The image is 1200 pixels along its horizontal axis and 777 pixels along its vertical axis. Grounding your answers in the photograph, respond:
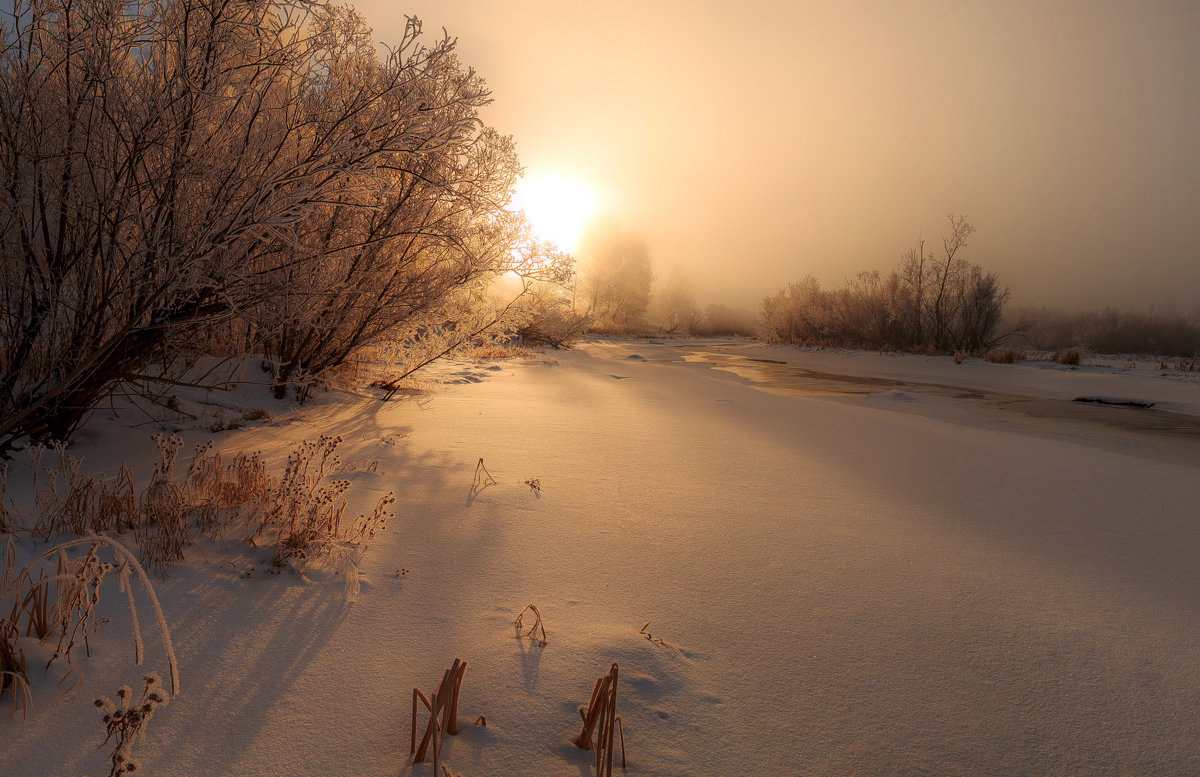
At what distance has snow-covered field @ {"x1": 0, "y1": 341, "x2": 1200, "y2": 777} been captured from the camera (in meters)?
1.38

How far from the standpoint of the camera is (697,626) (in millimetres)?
1937

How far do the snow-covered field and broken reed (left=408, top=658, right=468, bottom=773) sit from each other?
0.16 ft

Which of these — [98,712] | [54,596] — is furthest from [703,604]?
[54,596]

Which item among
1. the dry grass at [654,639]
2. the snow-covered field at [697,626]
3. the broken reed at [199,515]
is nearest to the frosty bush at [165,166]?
the broken reed at [199,515]

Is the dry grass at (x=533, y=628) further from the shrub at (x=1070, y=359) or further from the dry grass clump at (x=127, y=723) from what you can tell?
the shrub at (x=1070, y=359)

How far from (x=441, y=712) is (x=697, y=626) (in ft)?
2.94

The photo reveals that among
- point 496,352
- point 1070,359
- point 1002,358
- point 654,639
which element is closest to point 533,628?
point 654,639

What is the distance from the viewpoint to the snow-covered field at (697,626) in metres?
1.38

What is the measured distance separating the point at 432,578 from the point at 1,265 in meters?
3.02

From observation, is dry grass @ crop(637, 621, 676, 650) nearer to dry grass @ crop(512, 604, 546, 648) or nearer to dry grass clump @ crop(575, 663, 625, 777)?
dry grass @ crop(512, 604, 546, 648)

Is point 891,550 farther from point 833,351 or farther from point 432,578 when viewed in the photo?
point 833,351

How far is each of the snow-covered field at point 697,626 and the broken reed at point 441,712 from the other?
0.05 m

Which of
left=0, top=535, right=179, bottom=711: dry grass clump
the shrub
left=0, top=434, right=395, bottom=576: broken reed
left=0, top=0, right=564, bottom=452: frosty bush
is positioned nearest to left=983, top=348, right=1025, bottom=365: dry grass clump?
the shrub

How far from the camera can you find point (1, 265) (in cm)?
301
